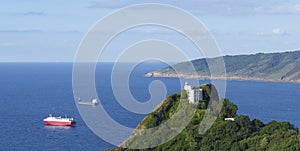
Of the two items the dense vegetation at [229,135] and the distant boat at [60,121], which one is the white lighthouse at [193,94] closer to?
the dense vegetation at [229,135]

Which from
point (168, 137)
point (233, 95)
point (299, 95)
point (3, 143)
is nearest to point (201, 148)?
point (168, 137)

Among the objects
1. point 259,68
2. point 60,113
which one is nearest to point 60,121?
point 60,113

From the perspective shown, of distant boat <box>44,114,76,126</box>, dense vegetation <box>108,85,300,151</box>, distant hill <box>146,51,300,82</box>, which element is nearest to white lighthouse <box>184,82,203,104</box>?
dense vegetation <box>108,85,300,151</box>

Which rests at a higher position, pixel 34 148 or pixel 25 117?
pixel 25 117

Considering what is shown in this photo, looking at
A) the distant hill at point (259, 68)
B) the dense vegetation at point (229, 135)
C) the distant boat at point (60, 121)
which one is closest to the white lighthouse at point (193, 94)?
the dense vegetation at point (229, 135)

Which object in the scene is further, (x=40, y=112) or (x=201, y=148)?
(x=40, y=112)

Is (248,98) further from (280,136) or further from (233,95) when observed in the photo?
(280,136)
